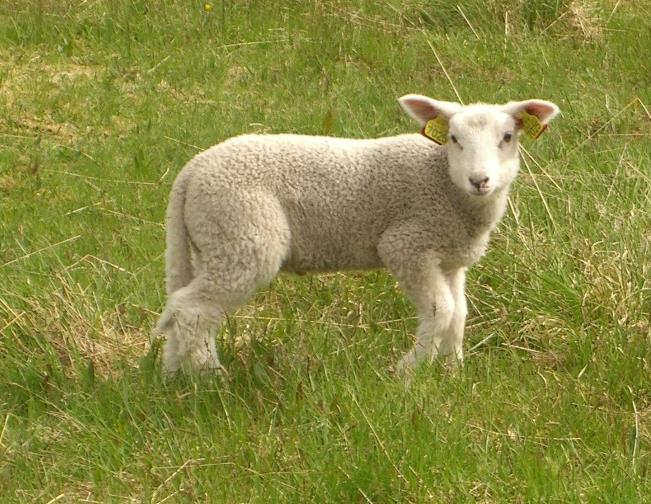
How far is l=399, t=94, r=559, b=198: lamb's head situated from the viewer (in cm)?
495

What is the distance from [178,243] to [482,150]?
1.10 metres

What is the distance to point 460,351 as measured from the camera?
17.2 ft

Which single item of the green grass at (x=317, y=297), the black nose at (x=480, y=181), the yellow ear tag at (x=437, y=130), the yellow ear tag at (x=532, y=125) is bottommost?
the green grass at (x=317, y=297)

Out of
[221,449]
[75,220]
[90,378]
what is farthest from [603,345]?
[75,220]

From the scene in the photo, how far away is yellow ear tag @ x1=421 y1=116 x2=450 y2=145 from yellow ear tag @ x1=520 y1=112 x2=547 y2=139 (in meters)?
0.27

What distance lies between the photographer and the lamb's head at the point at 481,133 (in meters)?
Result: 4.95

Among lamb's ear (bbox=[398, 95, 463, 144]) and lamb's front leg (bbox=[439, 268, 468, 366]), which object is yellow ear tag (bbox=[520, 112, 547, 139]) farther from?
lamb's front leg (bbox=[439, 268, 468, 366])

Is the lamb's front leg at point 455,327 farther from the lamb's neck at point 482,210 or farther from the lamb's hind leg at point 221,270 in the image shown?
the lamb's hind leg at point 221,270

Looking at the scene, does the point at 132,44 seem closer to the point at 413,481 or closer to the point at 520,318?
the point at 520,318

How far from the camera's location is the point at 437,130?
5.18 metres

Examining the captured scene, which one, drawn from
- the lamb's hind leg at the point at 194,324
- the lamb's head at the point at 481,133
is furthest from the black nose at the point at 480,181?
the lamb's hind leg at the point at 194,324

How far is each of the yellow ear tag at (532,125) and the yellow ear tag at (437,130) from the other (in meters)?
0.27

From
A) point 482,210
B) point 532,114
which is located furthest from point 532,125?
point 482,210

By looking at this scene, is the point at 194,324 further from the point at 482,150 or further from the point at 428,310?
the point at 482,150
